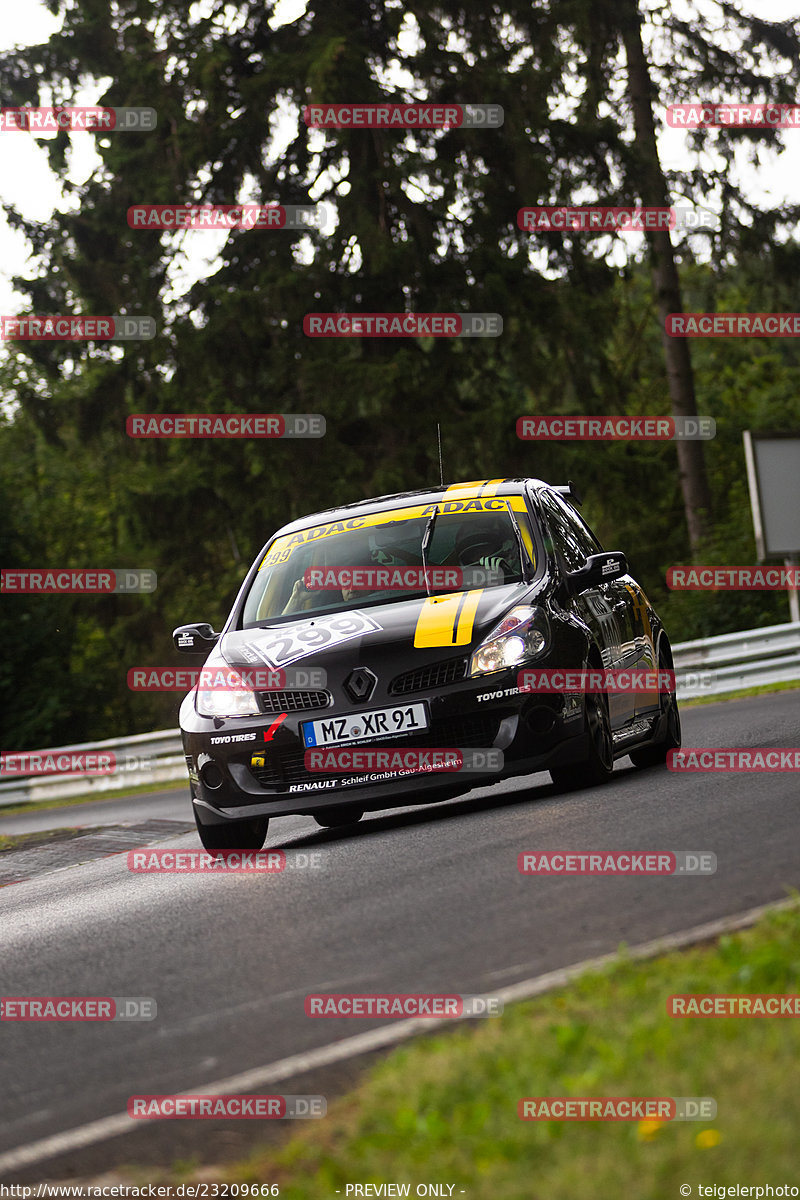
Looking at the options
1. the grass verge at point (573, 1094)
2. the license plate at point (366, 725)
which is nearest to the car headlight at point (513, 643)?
the license plate at point (366, 725)

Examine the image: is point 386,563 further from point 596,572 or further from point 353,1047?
point 353,1047

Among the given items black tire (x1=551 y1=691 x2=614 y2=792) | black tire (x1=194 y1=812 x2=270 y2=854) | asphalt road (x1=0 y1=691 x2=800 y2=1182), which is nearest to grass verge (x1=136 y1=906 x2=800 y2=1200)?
asphalt road (x1=0 y1=691 x2=800 y2=1182)

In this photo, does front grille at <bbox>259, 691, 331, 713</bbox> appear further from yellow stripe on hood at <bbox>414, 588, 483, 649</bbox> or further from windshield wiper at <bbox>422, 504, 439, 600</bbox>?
windshield wiper at <bbox>422, 504, 439, 600</bbox>

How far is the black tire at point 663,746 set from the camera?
1088 cm

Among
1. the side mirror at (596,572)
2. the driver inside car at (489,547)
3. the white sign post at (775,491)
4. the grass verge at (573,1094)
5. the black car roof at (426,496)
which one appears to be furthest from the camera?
the white sign post at (775,491)

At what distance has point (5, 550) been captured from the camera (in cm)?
3456

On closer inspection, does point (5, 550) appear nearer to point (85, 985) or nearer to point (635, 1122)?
point (85, 985)

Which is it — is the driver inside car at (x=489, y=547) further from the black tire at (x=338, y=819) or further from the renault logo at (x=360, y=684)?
the black tire at (x=338, y=819)

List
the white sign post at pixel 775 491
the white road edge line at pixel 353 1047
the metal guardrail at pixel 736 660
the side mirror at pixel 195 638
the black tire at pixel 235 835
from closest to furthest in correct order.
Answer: the white road edge line at pixel 353 1047, the black tire at pixel 235 835, the side mirror at pixel 195 638, the metal guardrail at pixel 736 660, the white sign post at pixel 775 491

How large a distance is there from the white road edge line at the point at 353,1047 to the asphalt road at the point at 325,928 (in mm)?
66

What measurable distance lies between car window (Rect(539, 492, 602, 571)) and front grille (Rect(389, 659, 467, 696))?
4.93 ft

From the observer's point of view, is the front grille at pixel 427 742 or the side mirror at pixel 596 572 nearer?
the front grille at pixel 427 742

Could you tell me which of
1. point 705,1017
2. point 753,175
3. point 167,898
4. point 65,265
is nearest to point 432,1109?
point 705,1017

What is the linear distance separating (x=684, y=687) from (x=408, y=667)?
13.4 meters
